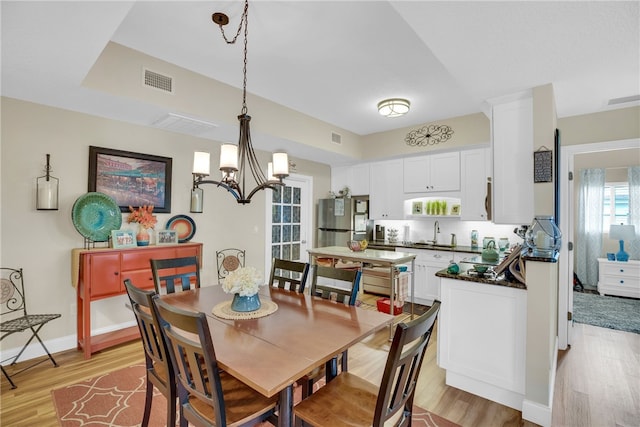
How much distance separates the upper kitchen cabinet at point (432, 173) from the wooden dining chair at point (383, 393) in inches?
151

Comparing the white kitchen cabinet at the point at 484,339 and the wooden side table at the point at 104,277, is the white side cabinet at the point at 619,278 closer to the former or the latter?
the white kitchen cabinet at the point at 484,339

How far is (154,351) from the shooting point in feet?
5.61

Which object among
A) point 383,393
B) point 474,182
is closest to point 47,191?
point 383,393

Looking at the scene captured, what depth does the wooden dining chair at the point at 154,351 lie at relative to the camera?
1.53m

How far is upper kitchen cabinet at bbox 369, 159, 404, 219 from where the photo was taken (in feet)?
17.5

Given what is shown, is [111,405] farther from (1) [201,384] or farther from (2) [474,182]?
(2) [474,182]

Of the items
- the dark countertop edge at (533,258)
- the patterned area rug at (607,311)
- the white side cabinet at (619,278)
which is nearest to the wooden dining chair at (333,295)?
the dark countertop edge at (533,258)

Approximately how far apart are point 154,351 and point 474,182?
4.46 metres

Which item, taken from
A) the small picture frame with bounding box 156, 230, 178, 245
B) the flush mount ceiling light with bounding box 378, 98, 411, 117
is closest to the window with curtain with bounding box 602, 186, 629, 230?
the flush mount ceiling light with bounding box 378, 98, 411, 117

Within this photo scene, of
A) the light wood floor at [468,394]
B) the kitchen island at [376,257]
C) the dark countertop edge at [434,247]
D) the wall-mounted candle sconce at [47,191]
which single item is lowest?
the light wood floor at [468,394]

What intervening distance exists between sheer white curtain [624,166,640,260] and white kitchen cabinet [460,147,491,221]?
3363mm

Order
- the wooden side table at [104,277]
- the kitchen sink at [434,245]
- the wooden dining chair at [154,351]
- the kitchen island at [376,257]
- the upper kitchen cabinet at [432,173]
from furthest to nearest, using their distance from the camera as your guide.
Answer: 1. the kitchen sink at [434,245]
2. the upper kitchen cabinet at [432,173]
3. the kitchen island at [376,257]
4. the wooden side table at [104,277]
5. the wooden dining chair at [154,351]

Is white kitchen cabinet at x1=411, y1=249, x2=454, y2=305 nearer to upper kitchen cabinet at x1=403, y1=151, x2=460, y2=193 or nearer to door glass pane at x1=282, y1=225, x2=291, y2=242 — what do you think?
upper kitchen cabinet at x1=403, y1=151, x2=460, y2=193

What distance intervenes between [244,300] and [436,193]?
389 cm
